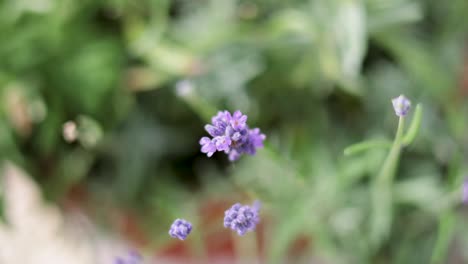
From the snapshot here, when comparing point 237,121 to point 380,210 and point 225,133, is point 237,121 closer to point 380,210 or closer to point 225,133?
point 225,133

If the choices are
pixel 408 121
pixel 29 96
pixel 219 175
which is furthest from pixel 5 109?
pixel 408 121

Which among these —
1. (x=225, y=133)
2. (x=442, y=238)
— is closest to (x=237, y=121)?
(x=225, y=133)

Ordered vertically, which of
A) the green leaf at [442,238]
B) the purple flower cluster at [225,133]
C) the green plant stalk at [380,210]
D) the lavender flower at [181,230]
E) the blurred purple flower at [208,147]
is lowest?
the lavender flower at [181,230]

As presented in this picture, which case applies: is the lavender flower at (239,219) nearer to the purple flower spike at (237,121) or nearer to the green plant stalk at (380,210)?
the purple flower spike at (237,121)

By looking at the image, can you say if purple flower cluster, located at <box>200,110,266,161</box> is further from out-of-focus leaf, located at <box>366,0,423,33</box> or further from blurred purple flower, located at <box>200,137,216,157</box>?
out-of-focus leaf, located at <box>366,0,423,33</box>

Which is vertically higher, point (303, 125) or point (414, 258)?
point (303, 125)

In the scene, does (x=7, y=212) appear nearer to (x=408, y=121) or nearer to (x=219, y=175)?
(x=219, y=175)

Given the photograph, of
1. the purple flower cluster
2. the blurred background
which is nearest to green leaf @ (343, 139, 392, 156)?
the purple flower cluster

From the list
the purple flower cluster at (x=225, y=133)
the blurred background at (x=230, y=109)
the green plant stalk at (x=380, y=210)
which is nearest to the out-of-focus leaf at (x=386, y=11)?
the blurred background at (x=230, y=109)
